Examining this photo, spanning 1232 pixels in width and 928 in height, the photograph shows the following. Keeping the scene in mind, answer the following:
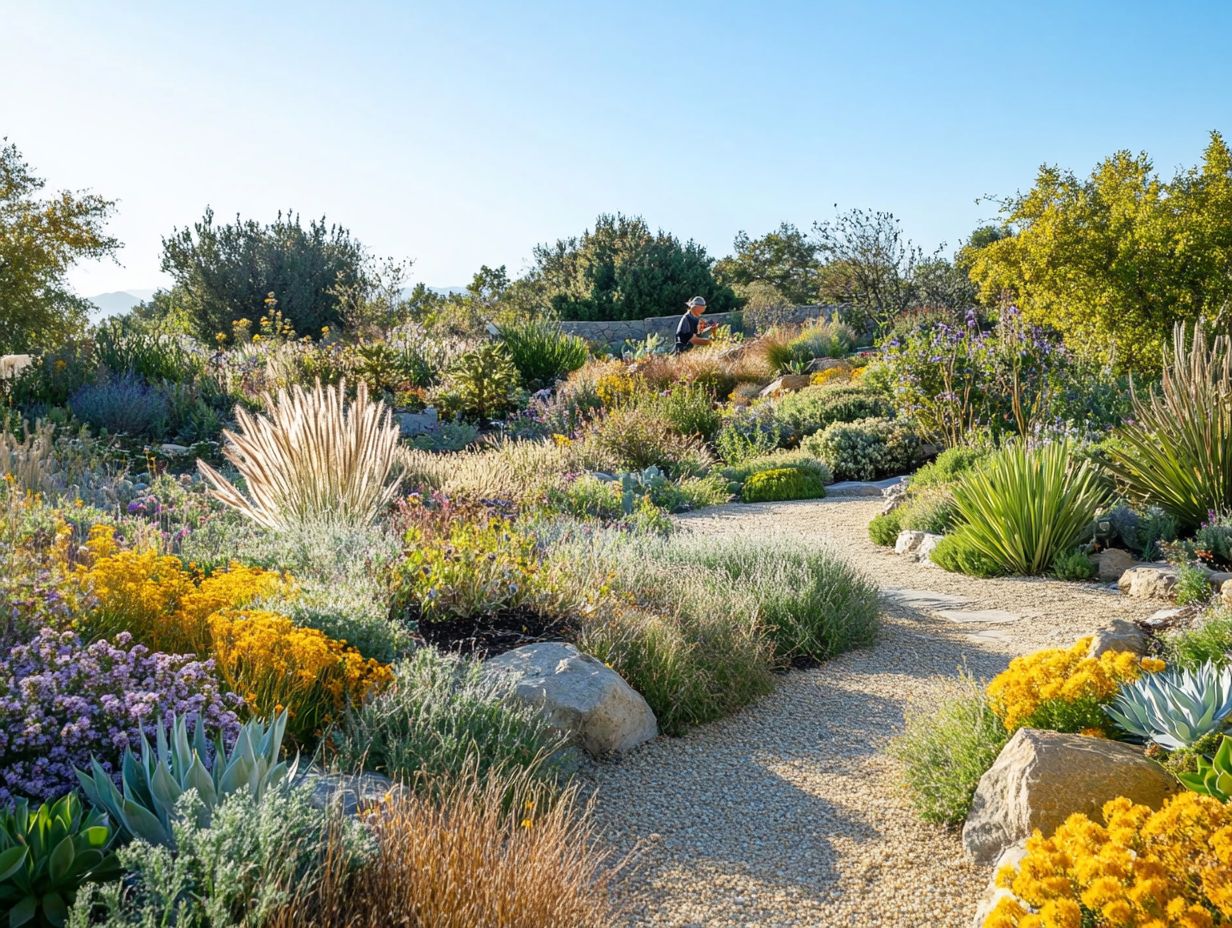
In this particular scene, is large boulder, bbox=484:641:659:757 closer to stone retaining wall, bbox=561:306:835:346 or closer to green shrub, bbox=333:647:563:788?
green shrub, bbox=333:647:563:788

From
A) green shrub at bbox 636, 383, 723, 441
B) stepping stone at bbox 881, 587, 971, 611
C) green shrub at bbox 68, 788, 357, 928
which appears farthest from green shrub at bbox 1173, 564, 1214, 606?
green shrub at bbox 636, 383, 723, 441

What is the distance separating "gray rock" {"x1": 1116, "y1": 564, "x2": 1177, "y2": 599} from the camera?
571cm

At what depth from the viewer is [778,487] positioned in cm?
1012

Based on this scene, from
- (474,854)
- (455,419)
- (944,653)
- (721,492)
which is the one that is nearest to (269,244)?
(455,419)

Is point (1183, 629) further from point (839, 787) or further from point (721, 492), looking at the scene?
point (721, 492)

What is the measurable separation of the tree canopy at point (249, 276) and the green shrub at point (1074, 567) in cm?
1894

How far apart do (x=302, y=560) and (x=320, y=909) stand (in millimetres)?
3348

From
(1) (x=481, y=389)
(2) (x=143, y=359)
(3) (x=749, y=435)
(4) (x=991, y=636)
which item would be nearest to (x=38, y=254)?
(2) (x=143, y=359)

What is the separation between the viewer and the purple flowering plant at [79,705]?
2.57 meters

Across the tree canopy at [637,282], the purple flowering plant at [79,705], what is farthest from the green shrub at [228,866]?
the tree canopy at [637,282]

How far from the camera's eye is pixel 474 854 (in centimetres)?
224

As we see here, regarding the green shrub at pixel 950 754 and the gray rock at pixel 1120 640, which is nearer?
the green shrub at pixel 950 754

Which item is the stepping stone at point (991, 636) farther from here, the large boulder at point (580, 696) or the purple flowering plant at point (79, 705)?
the purple flowering plant at point (79, 705)

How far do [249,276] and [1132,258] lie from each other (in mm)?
18831
